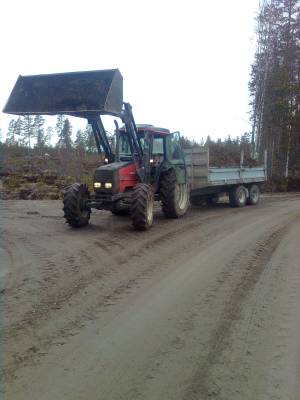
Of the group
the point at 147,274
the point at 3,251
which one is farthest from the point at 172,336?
the point at 3,251

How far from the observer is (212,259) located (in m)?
7.77

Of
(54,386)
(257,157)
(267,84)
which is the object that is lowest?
(54,386)

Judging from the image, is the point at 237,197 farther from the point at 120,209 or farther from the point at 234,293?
the point at 234,293

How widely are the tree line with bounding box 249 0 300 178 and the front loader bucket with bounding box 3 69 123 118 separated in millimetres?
21005

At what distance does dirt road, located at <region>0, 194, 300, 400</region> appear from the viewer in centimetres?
359

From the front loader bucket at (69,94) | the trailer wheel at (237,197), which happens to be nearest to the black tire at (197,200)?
the trailer wheel at (237,197)

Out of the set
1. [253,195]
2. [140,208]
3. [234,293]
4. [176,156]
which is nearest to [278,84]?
[253,195]

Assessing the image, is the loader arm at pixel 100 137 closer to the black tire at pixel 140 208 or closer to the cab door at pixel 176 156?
the cab door at pixel 176 156

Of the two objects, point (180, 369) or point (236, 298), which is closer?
point (180, 369)

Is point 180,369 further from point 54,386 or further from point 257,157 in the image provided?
point 257,157

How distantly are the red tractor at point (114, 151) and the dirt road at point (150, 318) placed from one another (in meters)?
1.41

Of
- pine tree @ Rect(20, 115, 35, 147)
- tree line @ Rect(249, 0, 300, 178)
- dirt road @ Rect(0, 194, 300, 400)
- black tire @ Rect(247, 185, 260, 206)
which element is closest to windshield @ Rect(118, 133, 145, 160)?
dirt road @ Rect(0, 194, 300, 400)

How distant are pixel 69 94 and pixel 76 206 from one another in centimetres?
261

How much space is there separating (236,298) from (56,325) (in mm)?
2255
